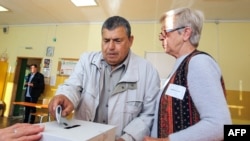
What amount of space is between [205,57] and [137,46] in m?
4.10

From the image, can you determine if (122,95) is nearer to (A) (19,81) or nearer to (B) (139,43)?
(B) (139,43)

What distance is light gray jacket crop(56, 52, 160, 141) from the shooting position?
1.01 m

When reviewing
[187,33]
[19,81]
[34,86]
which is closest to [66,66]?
[34,86]

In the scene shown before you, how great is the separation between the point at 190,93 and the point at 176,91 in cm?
7

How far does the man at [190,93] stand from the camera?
2.20 ft

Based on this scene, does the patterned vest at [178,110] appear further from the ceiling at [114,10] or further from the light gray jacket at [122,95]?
the ceiling at [114,10]

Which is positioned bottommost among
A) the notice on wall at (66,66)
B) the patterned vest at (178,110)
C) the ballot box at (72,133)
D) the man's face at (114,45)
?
the ballot box at (72,133)

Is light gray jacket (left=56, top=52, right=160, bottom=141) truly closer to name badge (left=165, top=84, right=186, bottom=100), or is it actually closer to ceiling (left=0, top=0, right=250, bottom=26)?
name badge (left=165, top=84, right=186, bottom=100)

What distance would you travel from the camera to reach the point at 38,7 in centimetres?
452

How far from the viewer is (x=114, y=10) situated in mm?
4289

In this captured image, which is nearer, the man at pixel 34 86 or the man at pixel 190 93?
the man at pixel 190 93

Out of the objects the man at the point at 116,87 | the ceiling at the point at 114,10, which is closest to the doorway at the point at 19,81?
the ceiling at the point at 114,10

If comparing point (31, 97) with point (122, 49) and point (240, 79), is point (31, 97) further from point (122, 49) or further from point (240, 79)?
point (240, 79)

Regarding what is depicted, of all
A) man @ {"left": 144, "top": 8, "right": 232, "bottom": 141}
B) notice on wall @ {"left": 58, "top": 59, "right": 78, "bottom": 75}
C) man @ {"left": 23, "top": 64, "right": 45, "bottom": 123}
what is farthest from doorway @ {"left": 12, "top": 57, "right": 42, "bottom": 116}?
man @ {"left": 144, "top": 8, "right": 232, "bottom": 141}
